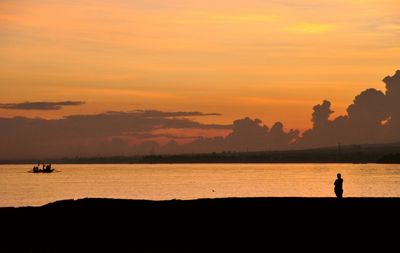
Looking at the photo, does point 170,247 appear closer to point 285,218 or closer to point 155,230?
point 155,230

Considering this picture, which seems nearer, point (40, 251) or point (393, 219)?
point (40, 251)

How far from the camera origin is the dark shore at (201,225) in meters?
30.0

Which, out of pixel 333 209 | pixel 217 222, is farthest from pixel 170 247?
pixel 333 209

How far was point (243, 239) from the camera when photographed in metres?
30.4

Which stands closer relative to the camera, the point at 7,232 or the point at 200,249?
the point at 200,249

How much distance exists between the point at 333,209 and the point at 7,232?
13.1 m

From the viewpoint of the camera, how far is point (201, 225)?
106ft

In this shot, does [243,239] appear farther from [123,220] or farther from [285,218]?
[123,220]

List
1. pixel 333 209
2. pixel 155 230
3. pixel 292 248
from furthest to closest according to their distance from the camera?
pixel 333 209, pixel 155 230, pixel 292 248

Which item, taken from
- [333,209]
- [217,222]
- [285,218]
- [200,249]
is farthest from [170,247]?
[333,209]

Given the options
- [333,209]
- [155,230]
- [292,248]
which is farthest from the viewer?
[333,209]

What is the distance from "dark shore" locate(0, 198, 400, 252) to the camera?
30.0m

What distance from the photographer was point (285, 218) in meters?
32.6

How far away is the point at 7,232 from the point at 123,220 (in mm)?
4530
